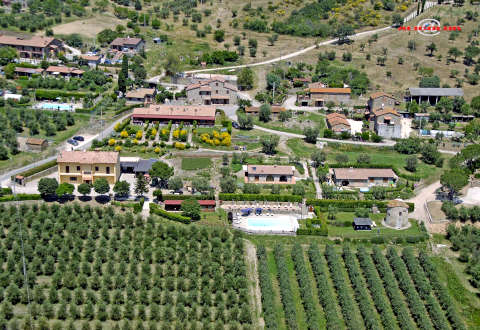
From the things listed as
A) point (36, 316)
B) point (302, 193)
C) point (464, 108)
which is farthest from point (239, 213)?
point (464, 108)

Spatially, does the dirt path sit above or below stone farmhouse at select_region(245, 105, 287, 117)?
below

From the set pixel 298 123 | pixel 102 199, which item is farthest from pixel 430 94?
pixel 102 199

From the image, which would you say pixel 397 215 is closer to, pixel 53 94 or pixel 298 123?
pixel 298 123

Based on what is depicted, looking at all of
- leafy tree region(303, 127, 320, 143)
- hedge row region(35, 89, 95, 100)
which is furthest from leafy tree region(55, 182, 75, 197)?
leafy tree region(303, 127, 320, 143)

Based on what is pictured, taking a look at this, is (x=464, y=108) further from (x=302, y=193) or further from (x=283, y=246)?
(x=283, y=246)

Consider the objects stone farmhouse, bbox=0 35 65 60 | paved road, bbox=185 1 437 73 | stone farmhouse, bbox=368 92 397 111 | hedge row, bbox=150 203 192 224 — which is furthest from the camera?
paved road, bbox=185 1 437 73

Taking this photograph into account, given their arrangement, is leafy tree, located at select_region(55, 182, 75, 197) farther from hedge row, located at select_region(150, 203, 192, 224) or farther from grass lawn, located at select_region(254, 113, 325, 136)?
grass lawn, located at select_region(254, 113, 325, 136)
